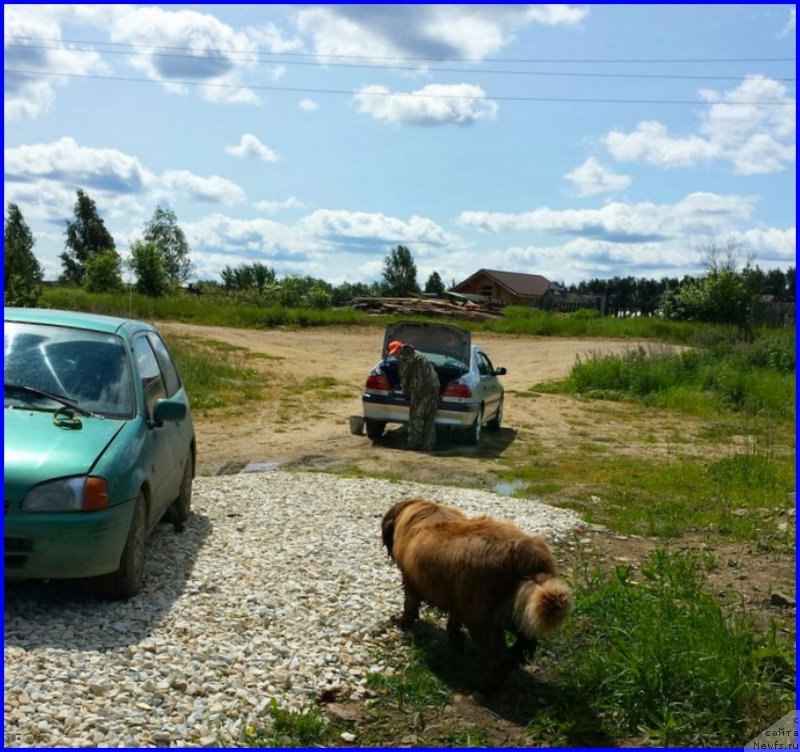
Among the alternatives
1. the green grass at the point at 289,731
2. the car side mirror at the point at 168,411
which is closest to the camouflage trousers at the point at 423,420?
the car side mirror at the point at 168,411

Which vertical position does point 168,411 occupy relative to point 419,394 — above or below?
above

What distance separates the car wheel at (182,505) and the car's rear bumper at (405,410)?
6.38 m

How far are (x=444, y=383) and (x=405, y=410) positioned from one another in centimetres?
88

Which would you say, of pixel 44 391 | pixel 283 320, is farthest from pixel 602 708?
pixel 283 320

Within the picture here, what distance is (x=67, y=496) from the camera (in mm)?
5297

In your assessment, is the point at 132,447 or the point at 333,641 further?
the point at 132,447

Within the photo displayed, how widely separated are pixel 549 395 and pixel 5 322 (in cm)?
1838

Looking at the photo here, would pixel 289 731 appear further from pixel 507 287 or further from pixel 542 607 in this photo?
pixel 507 287

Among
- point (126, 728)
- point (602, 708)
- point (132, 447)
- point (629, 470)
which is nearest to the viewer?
point (126, 728)

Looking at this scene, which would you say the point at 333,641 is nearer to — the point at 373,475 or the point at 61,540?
the point at 61,540

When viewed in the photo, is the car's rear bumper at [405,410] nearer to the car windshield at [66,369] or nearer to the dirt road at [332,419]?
the dirt road at [332,419]

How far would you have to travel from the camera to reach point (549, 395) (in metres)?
23.7

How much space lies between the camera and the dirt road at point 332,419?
13156 millimetres

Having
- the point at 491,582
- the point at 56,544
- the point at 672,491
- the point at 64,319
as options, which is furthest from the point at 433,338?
the point at 491,582
